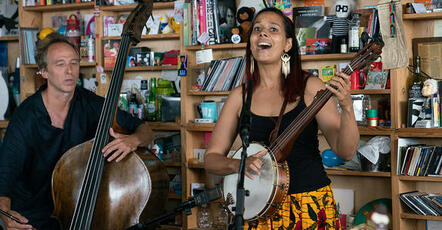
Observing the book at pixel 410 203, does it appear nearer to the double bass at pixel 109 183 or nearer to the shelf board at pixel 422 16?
the shelf board at pixel 422 16

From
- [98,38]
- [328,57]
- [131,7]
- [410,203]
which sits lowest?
[410,203]

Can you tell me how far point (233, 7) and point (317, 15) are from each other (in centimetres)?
68

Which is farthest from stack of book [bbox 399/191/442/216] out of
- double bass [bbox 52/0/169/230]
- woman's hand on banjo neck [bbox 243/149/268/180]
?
woman's hand on banjo neck [bbox 243/149/268/180]

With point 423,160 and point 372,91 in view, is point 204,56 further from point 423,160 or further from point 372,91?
point 423,160

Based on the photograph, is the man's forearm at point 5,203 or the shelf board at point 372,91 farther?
the shelf board at point 372,91

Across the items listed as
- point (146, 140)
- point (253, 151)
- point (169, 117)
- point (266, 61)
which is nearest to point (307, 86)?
point (266, 61)

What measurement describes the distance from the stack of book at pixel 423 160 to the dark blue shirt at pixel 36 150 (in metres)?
1.88

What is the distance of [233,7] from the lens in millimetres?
4059

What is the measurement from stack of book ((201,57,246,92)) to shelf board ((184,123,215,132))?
0.87 ft

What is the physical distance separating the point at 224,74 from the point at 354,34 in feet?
3.25

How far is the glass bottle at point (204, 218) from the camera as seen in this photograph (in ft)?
13.5

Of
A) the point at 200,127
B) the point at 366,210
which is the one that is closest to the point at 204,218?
the point at 200,127

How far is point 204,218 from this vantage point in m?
4.12

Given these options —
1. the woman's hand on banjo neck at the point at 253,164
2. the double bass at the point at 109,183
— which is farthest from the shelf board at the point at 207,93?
the woman's hand on banjo neck at the point at 253,164
